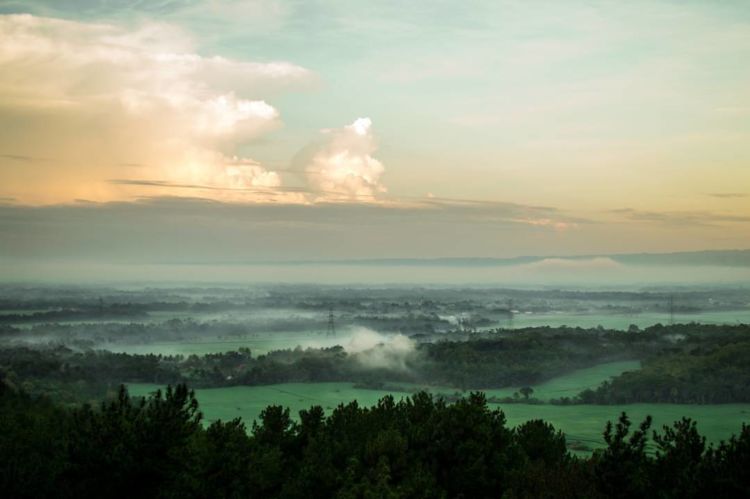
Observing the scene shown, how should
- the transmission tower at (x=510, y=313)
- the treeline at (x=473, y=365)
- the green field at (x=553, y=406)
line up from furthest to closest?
the transmission tower at (x=510, y=313)
the treeline at (x=473, y=365)
the green field at (x=553, y=406)

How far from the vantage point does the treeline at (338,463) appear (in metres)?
19.1

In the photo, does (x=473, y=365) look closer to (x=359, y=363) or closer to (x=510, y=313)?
(x=359, y=363)

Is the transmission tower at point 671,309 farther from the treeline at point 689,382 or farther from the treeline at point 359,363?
the treeline at point 689,382

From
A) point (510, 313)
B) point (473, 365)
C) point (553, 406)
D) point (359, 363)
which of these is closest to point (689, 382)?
point (553, 406)

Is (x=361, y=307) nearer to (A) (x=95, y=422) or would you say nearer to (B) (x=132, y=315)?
(B) (x=132, y=315)

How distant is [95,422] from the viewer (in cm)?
2095

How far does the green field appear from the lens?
2115 inches

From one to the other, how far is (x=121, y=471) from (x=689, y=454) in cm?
1494

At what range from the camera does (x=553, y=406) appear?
214 feet

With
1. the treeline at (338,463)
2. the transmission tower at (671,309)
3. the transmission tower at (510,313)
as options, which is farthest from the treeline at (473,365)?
the treeline at (338,463)

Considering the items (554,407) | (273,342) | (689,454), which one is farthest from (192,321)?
(689,454)

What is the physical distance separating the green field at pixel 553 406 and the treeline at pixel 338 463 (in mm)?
26731

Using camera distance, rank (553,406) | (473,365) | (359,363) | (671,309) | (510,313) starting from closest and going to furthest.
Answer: (553,406) < (473,365) < (359,363) < (671,309) < (510,313)

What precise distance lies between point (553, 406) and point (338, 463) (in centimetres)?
4591
